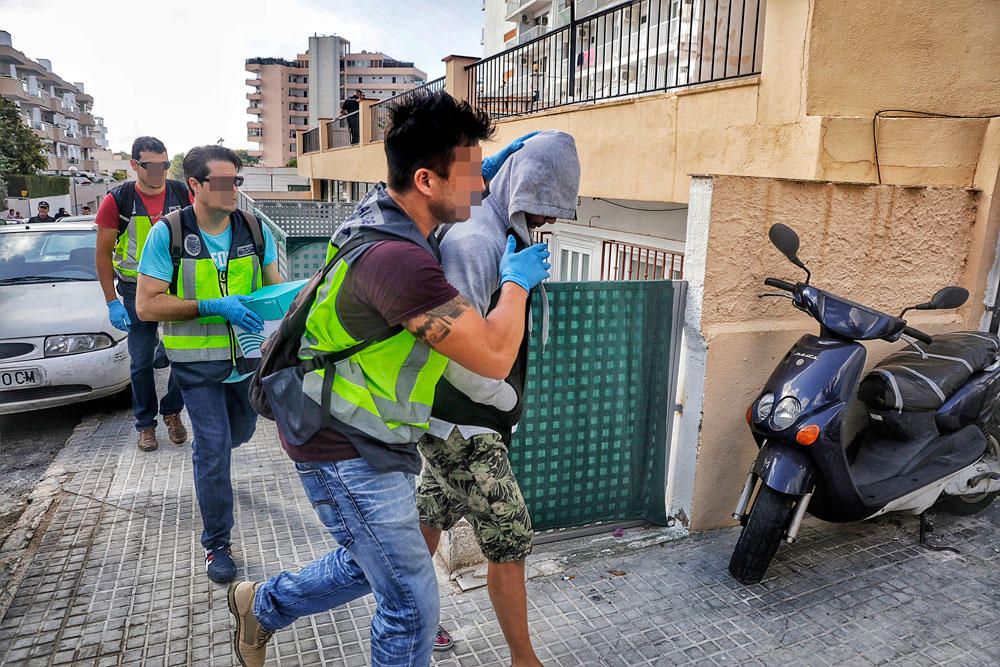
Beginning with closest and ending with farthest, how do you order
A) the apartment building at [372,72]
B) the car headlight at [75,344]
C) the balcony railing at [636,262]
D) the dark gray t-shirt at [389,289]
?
the dark gray t-shirt at [389,289]
the car headlight at [75,344]
the balcony railing at [636,262]
the apartment building at [372,72]

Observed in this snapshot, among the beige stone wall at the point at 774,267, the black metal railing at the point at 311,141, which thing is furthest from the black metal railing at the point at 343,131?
the beige stone wall at the point at 774,267

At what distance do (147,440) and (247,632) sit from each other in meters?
2.77

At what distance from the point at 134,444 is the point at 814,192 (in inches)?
180

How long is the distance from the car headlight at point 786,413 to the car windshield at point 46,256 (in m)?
6.16

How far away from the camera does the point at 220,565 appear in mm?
3297

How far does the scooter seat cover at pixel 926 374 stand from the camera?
3496 mm

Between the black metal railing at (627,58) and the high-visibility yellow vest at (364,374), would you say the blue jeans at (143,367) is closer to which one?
the high-visibility yellow vest at (364,374)

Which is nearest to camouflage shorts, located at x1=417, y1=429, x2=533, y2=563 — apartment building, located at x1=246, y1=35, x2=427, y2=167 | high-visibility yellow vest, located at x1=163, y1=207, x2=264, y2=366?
high-visibility yellow vest, located at x1=163, y1=207, x2=264, y2=366

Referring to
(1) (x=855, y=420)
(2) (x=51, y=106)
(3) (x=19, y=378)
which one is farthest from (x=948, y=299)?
(2) (x=51, y=106)

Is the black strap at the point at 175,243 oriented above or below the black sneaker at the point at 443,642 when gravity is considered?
above

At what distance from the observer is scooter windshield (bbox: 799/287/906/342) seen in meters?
3.27

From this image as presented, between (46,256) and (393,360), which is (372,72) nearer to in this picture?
(46,256)

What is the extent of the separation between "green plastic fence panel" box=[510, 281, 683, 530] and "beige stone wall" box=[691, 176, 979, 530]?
0.23m

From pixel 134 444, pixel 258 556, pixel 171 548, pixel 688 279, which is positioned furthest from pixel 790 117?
pixel 134 444
